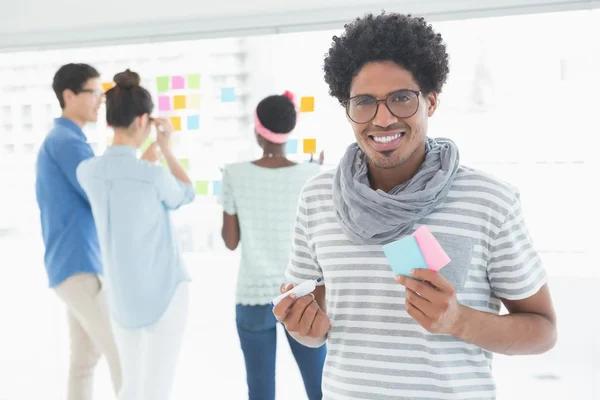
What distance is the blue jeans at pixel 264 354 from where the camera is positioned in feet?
7.92

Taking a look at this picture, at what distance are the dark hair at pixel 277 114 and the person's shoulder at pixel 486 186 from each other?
1.34 meters

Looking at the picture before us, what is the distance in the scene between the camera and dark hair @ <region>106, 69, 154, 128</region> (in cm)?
237

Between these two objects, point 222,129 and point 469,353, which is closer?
point 469,353

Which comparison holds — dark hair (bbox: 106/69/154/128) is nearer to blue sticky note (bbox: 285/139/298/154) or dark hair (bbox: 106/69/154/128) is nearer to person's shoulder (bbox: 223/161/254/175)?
person's shoulder (bbox: 223/161/254/175)

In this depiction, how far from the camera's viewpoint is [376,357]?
1.16 meters

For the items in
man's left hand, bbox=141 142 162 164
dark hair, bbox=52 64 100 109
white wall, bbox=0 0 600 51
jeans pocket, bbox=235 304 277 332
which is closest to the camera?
jeans pocket, bbox=235 304 277 332

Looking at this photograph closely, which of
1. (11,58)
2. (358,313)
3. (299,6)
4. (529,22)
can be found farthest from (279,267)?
(11,58)

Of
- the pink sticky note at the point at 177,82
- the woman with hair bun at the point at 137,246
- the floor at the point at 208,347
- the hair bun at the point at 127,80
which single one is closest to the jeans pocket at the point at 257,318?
the woman with hair bun at the point at 137,246

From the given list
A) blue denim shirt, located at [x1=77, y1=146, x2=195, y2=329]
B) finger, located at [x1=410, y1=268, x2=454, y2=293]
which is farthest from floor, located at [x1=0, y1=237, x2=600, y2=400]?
finger, located at [x1=410, y1=268, x2=454, y2=293]

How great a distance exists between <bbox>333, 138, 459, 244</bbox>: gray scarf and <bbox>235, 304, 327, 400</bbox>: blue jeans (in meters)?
1.27

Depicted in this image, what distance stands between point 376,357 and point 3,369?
134 inches

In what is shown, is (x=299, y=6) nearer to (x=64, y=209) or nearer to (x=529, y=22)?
(x=529, y=22)

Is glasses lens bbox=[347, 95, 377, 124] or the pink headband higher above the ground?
glasses lens bbox=[347, 95, 377, 124]

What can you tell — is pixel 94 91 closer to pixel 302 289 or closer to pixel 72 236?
pixel 72 236
